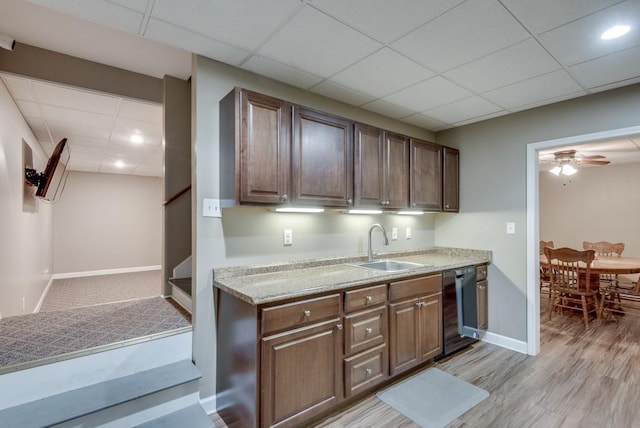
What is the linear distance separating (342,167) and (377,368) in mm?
1563

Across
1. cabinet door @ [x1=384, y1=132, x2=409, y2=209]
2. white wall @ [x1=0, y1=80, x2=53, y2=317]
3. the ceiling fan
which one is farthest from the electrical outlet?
the ceiling fan

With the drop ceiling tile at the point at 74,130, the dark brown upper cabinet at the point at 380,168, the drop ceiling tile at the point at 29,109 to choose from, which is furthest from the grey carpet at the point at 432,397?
the drop ceiling tile at the point at 74,130

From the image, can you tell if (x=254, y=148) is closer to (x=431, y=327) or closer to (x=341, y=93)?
(x=341, y=93)

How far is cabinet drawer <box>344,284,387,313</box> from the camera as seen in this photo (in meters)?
2.10

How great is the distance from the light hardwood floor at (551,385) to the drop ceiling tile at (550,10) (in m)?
2.48

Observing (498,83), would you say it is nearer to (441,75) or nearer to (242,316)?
(441,75)

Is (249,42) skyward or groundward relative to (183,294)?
skyward

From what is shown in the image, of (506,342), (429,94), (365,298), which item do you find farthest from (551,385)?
(429,94)

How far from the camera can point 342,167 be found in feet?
8.23

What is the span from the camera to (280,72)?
238 centimetres

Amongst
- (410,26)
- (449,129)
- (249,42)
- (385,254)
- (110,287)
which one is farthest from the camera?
(110,287)

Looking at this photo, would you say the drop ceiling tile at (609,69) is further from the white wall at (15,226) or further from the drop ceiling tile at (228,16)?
the white wall at (15,226)

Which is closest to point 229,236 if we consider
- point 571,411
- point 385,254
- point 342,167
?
point 342,167

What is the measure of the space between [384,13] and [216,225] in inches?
66.5
